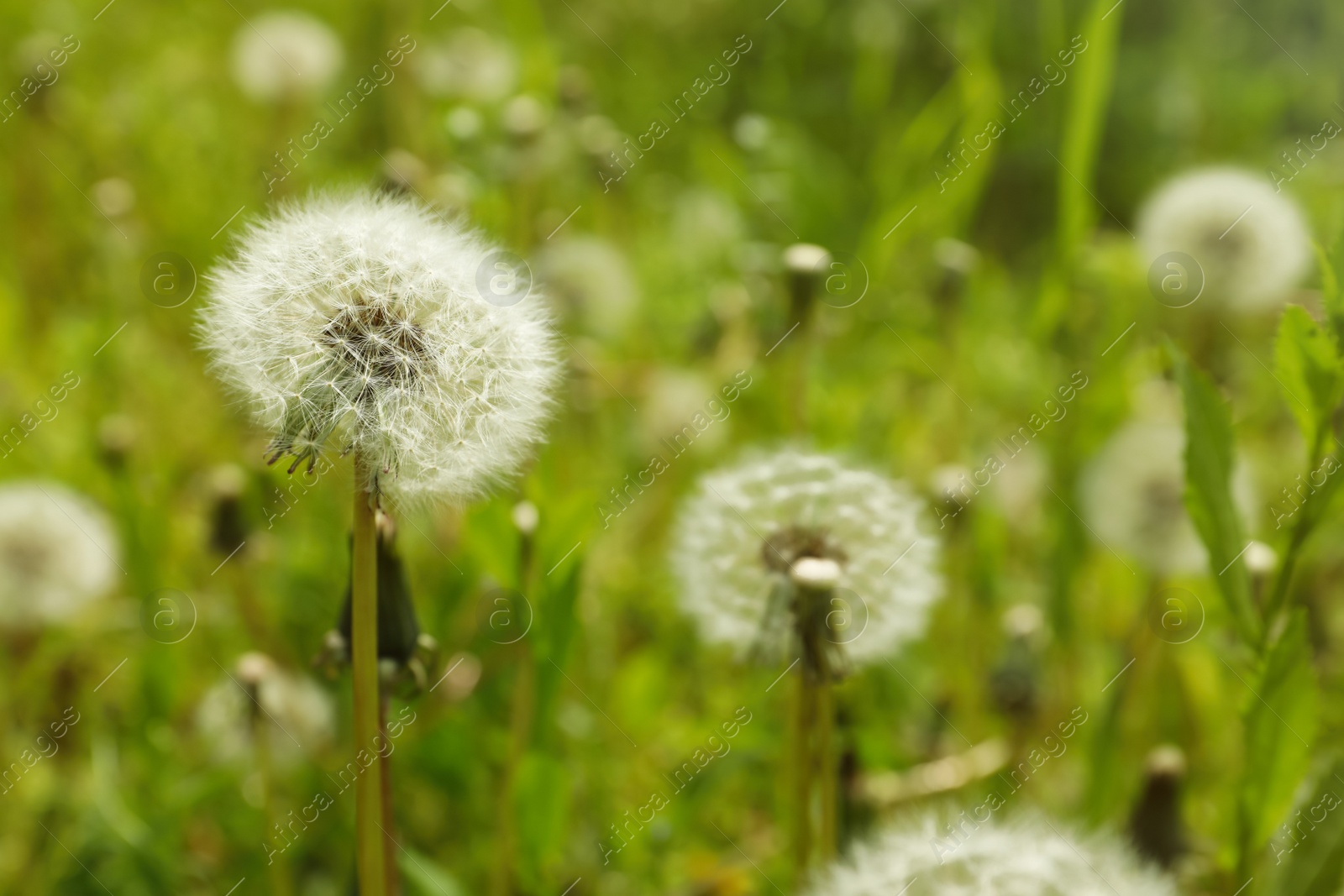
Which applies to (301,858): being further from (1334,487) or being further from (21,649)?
(1334,487)

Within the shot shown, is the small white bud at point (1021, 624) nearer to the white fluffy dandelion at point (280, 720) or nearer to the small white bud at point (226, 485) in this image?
the white fluffy dandelion at point (280, 720)

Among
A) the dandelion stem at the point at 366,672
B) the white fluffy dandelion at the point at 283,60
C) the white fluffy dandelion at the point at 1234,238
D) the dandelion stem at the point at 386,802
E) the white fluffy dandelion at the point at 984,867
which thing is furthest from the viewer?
the white fluffy dandelion at the point at 283,60

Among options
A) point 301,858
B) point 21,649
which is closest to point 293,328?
point 301,858

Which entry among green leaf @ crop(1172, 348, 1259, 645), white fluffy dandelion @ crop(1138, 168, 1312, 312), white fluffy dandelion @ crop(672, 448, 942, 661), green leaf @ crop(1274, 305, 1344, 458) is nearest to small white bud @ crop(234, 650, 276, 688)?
white fluffy dandelion @ crop(672, 448, 942, 661)

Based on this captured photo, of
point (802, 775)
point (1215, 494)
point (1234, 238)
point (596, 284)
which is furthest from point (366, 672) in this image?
point (1234, 238)

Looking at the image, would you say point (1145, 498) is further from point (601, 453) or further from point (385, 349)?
point (385, 349)

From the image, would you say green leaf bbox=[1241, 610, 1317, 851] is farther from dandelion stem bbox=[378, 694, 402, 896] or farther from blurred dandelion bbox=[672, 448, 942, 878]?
dandelion stem bbox=[378, 694, 402, 896]

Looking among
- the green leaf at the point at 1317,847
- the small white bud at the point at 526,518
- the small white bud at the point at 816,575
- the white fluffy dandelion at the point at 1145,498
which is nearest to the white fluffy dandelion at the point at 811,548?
the small white bud at the point at 816,575
